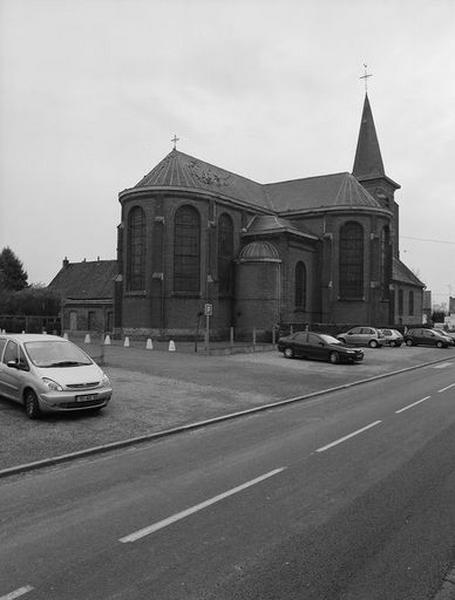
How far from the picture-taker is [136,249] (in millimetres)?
38656

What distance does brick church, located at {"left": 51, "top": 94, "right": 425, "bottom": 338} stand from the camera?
37219mm

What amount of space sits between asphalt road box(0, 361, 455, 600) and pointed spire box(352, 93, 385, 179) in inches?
2143

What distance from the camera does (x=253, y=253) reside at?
39438mm

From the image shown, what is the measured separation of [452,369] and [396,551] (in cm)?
1972

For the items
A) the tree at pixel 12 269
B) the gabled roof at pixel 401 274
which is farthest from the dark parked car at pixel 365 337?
the tree at pixel 12 269

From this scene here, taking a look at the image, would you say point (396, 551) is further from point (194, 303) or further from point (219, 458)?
point (194, 303)

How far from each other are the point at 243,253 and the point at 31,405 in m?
30.9

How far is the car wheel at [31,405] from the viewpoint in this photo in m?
10.1

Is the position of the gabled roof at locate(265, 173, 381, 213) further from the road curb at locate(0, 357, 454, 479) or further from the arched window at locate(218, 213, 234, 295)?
the road curb at locate(0, 357, 454, 479)

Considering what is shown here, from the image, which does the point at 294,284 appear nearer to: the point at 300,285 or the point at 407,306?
the point at 300,285

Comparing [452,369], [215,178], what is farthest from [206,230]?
[452,369]

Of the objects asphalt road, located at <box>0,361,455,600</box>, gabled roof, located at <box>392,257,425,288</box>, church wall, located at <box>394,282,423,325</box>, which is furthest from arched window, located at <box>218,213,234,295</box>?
asphalt road, located at <box>0,361,455,600</box>

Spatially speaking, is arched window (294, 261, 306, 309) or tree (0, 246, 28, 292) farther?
tree (0, 246, 28, 292)

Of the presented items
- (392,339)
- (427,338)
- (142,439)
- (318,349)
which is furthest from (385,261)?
(142,439)
